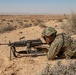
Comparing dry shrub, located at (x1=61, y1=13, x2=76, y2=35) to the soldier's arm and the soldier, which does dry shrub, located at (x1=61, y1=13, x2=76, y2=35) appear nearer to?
the soldier

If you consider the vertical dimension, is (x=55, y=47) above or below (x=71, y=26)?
above

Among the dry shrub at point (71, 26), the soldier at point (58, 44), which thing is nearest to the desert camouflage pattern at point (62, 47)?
the soldier at point (58, 44)

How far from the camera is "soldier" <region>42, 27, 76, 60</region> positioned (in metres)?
7.30

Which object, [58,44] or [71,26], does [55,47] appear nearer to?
[58,44]

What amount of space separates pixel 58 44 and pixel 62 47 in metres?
0.23

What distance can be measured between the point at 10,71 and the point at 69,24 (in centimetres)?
859

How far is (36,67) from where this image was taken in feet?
23.0

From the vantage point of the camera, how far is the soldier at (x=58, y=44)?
7.30 metres

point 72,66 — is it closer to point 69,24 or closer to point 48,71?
point 48,71

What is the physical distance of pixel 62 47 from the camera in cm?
746

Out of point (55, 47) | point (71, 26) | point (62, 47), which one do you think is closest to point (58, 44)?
point (55, 47)

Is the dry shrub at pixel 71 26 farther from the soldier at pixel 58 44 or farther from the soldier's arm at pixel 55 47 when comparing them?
the soldier's arm at pixel 55 47

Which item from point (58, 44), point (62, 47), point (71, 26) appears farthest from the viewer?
point (71, 26)

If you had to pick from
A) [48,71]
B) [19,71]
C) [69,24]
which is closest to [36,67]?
[19,71]
